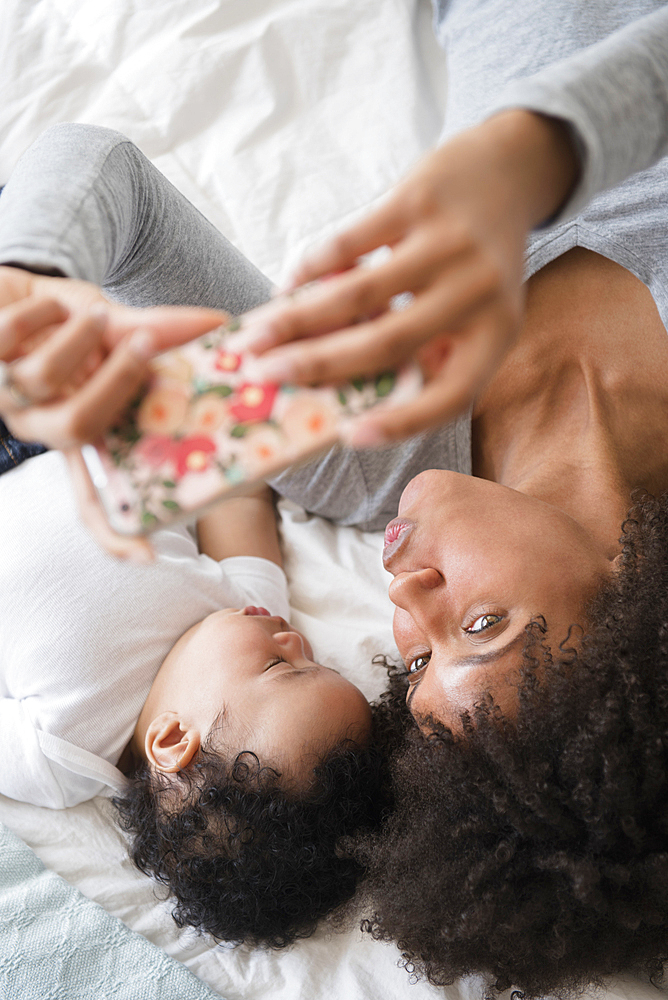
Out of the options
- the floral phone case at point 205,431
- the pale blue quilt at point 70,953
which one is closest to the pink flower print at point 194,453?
the floral phone case at point 205,431

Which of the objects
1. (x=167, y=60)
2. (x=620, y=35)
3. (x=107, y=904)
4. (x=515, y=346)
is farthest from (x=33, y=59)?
(x=107, y=904)

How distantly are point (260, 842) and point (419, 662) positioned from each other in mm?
317

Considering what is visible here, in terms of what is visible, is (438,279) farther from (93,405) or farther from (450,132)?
(450,132)

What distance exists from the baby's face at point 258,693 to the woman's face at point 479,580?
0.15m

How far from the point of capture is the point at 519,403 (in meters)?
1.22

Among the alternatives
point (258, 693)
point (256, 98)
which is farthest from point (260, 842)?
point (256, 98)

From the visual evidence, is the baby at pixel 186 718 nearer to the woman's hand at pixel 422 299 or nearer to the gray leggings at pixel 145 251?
the gray leggings at pixel 145 251

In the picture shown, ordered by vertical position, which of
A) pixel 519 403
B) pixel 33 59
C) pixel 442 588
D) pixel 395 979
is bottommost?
pixel 395 979

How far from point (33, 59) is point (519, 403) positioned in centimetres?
125

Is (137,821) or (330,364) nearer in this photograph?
(330,364)

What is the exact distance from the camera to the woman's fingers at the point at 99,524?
557 millimetres

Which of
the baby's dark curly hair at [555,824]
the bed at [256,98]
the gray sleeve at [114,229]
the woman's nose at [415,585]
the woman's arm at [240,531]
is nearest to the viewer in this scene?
the gray sleeve at [114,229]

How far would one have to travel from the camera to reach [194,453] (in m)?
A: 0.55

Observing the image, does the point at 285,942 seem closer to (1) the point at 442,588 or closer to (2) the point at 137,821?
(2) the point at 137,821
